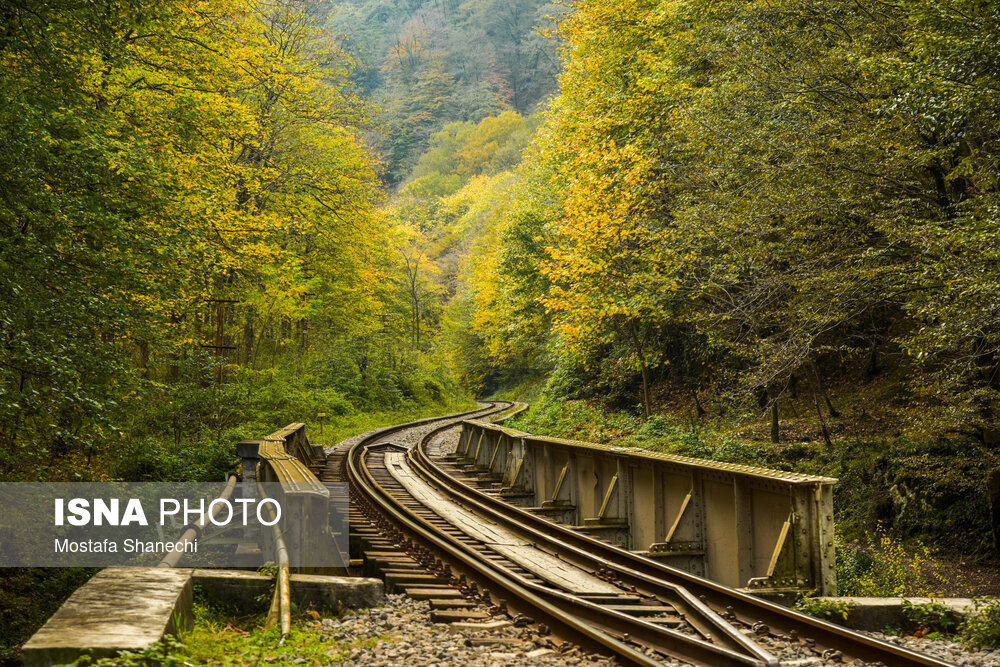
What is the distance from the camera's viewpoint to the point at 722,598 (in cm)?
666

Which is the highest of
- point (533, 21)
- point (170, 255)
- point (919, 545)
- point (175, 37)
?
point (533, 21)

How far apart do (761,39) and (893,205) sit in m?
4.93

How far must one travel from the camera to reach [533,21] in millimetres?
102500

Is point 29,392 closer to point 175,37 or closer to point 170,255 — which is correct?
point 170,255

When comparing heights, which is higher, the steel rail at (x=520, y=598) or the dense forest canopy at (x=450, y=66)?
the dense forest canopy at (x=450, y=66)

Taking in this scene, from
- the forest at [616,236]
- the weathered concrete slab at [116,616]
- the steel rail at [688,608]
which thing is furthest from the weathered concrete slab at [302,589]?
the forest at [616,236]

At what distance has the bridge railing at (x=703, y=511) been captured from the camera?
22.6 feet

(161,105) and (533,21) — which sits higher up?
(533,21)

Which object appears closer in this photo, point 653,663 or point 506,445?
point 653,663

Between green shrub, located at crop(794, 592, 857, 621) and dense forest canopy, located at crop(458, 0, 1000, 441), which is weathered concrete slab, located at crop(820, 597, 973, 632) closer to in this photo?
green shrub, located at crop(794, 592, 857, 621)

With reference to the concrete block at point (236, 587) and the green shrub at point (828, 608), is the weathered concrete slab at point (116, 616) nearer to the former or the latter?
the concrete block at point (236, 587)

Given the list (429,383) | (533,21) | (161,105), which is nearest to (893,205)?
(161,105)

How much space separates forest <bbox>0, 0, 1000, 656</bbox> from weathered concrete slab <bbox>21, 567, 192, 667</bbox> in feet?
11.0

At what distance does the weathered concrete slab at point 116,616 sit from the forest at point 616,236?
3.36 metres
